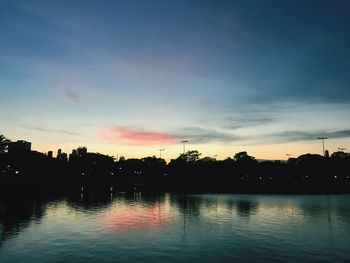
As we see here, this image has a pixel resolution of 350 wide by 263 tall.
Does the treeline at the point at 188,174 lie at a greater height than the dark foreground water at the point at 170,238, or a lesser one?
greater

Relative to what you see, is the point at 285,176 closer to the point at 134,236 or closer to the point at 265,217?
the point at 265,217

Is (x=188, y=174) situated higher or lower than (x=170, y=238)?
higher

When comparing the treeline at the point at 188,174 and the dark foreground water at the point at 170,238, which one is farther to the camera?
the treeline at the point at 188,174

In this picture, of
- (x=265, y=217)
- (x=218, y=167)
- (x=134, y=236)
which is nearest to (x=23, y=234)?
(x=134, y=236)

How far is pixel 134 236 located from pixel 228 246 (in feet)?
23.9

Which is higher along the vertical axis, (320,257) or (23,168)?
(23,168)

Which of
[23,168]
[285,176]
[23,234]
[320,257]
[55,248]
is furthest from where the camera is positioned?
[285,176]

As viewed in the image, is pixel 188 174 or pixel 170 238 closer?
pixel 170 238

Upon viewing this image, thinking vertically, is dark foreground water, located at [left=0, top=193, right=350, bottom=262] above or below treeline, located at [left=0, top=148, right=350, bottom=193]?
below

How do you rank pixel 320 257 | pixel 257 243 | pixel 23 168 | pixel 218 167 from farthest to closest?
pixel 218 167, pixel 23 168, pixel 257 243, pixel 320 257

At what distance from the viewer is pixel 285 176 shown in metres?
158

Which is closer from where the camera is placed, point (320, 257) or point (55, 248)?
point (320, 257)

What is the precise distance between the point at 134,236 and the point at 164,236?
230 cm

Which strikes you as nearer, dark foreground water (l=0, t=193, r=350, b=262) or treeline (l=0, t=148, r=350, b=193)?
dark foreground water (l=0, t=193, r=350, b=262)
